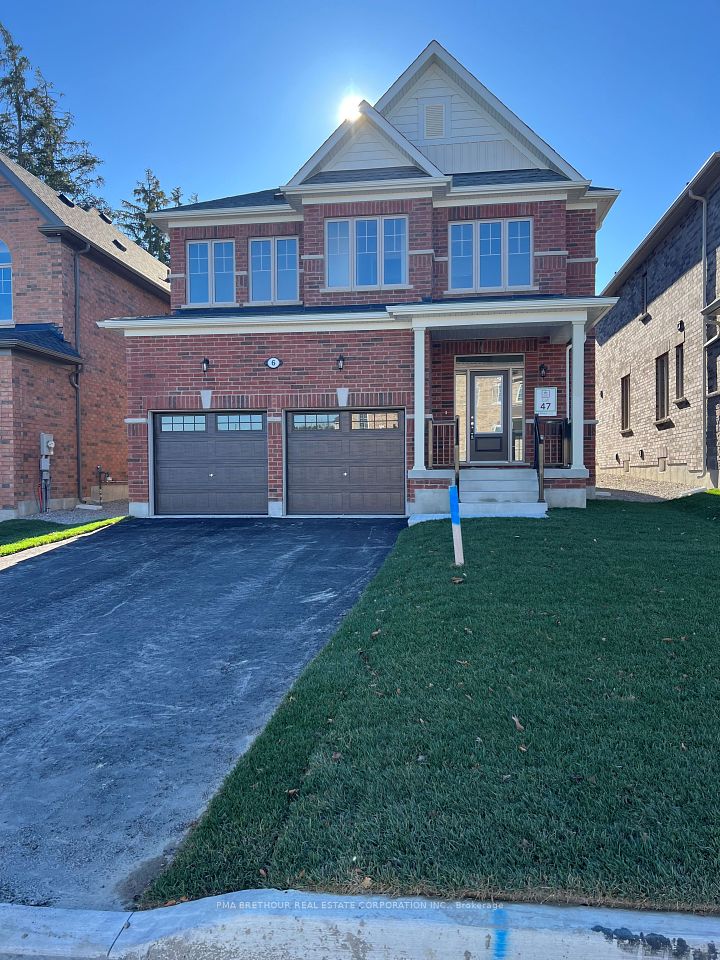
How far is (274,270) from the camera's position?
14.7 meters

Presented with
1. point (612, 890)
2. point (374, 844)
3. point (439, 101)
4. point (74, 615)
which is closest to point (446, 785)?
point (374, 844)

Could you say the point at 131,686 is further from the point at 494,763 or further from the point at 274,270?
the point at 274,270

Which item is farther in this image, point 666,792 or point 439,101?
point 439,101

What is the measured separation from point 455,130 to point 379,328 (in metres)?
6.31

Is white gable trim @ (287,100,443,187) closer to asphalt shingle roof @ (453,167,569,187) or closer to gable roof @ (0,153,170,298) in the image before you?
asphalt shingle roof @ (453,167,569,187)

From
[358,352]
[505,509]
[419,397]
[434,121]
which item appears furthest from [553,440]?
[434,121]

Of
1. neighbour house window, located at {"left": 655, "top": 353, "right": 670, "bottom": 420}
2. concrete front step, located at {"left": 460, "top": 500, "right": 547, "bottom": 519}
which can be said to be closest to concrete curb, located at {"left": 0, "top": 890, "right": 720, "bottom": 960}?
concrete front step, located at {"left": 460, "top": 500, "right": 547, "bottom": 519}

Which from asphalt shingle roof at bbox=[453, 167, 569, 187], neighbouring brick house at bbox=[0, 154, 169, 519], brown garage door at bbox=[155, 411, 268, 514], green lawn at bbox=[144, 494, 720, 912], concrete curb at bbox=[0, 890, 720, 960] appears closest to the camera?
concrete curb at bbox=[0, 890, 720, 960]

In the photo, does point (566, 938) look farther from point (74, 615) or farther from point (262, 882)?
point (74, 615)

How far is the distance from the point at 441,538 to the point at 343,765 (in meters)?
6.03

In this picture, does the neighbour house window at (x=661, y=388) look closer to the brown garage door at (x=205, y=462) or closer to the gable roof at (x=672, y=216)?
the gable roof at (x=672, y=216)

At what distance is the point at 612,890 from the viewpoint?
2084 millimetres

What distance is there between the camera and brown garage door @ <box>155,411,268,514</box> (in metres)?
13.3

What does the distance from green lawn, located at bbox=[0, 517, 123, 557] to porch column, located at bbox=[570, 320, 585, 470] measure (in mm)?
9666
